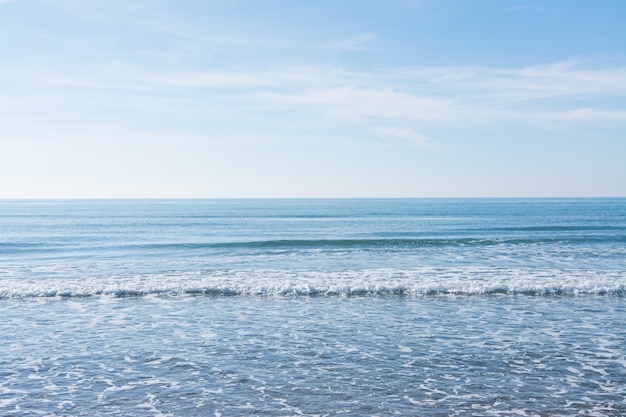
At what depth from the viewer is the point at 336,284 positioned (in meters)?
22.9

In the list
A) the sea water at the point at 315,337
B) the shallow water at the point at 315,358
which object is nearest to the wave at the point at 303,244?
the sea water at the point at 315,337

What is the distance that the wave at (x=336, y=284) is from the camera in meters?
21.6

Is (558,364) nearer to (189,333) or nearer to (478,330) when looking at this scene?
(478,330)

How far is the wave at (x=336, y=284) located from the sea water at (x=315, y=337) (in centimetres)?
10

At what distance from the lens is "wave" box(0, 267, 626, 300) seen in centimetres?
2156

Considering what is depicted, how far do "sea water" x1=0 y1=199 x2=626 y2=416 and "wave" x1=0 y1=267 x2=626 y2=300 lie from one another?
10cm

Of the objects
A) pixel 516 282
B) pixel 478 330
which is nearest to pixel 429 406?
pixel 478 330

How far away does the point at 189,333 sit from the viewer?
15.2 metres

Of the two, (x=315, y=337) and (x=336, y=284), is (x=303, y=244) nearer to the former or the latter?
(x=336, y=284)

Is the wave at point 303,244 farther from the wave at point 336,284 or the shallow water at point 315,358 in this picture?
the shallow water at point 315,358

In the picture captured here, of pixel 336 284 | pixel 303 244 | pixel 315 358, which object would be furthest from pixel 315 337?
pixel 303 244

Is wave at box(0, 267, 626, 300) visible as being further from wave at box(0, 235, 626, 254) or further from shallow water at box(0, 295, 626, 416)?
wave at box(0, 235, 626, 254)

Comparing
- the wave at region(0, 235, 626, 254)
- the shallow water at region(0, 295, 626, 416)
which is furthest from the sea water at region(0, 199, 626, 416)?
the wave at region(0, 235, 626, 254)

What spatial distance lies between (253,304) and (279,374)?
8174mm
